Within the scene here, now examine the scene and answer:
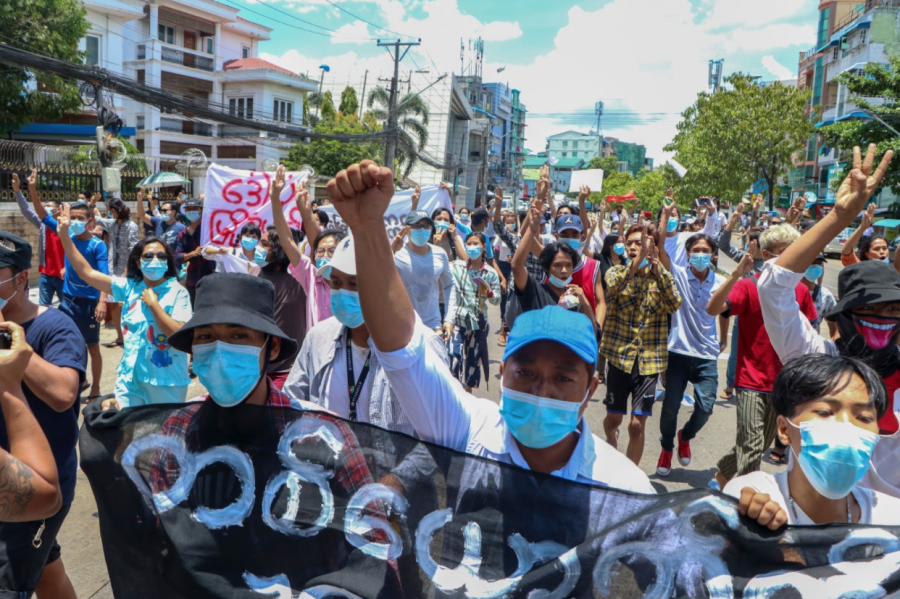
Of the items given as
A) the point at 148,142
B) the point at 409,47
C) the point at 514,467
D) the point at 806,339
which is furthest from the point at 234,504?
the point at 148,142

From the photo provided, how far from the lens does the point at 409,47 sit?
29.8 metres

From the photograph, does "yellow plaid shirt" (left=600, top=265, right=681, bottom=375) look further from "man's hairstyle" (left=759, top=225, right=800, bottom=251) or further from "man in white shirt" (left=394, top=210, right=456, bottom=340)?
"man in white shirt" (left=394, top=210, right=456, bottom=340)

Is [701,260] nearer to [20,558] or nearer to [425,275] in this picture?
[425,275]

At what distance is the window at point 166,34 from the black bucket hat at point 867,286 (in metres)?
47.8

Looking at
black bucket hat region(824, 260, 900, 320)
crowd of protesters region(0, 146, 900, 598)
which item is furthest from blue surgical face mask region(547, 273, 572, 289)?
black bucket hat region(824, 260, 900, 320)

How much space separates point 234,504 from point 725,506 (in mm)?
1350

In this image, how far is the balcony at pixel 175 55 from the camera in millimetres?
42594

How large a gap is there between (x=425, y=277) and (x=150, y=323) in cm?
234

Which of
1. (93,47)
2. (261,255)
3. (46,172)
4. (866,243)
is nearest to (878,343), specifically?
(866,243)

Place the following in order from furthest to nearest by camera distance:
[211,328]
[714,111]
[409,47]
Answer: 1. [714,111]
2. [409,47]
3. [211,328]

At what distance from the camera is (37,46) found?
22.8 meters

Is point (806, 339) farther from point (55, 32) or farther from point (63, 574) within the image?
point (55, 32)

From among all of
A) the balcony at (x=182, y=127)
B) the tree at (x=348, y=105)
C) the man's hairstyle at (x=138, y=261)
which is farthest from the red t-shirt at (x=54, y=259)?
the tree at (x=348, y=105)

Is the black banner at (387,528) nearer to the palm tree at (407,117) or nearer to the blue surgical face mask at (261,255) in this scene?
the blue surgical face mask at (261,255)
